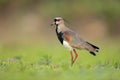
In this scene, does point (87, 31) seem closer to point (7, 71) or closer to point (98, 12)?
point (98, 12)

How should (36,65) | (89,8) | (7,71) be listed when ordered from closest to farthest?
(7,71)
(36,65)
(89,8)

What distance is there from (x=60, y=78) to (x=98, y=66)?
223 centimetres

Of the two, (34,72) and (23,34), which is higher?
(34,72)

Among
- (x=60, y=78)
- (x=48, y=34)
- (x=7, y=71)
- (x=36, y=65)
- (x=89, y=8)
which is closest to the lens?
(x=60, y=78)

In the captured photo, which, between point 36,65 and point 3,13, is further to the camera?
point 3,13

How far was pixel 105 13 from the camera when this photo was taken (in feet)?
97.5

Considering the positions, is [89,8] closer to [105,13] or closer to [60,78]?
[105,13]

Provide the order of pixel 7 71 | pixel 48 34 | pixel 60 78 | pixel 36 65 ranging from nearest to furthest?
pixel 60 78, pixel 7 71, pixel 36 65, pixel 48 34

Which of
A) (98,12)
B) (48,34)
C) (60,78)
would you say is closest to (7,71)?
(60,78)

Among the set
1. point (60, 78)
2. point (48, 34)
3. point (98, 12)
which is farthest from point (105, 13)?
point (60, 78)

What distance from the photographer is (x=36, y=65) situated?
1358 cm

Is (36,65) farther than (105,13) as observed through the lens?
No

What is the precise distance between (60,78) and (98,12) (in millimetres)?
18268

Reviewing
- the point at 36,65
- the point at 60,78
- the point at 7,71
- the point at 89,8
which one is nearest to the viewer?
the point at 60,78
